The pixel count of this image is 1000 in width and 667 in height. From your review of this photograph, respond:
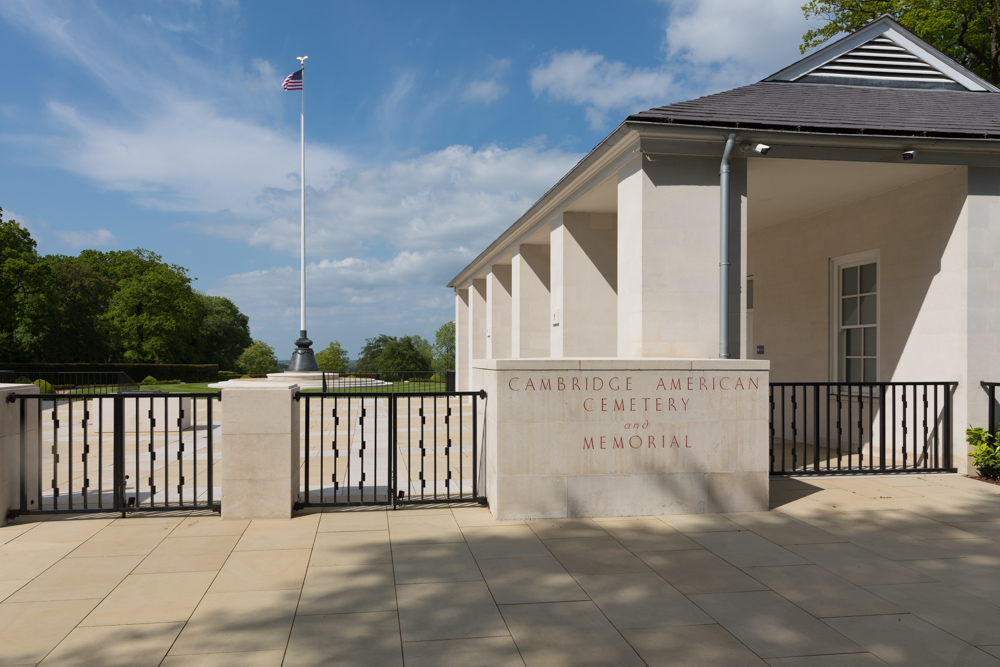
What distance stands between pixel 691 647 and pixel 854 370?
8.77 m

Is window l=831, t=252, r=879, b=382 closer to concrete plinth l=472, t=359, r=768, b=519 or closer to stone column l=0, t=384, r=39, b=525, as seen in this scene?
concrete plinth l=472, t=359, r=768, b=519

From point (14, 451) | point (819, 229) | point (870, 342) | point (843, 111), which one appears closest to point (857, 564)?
point (843, 111)

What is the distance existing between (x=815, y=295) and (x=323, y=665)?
10.8m

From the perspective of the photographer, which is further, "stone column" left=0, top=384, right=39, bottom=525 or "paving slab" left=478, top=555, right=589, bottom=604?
"stone column" left=0, top=384, right=39, bottom=525

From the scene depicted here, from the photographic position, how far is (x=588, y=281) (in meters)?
10.9

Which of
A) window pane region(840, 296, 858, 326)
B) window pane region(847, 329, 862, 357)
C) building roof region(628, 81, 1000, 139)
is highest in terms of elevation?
building roof region(628, 81, 1000, 139)

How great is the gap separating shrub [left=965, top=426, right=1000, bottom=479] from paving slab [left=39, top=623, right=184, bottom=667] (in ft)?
29.7

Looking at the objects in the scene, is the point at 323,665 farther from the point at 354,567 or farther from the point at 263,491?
the point at 263,491

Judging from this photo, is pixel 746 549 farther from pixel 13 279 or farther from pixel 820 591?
pixel 13 279

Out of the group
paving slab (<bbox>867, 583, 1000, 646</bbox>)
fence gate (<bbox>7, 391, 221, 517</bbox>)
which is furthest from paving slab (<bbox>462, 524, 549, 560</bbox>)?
fence gate (<bbox>7, 391, 221, 517</bbox>)

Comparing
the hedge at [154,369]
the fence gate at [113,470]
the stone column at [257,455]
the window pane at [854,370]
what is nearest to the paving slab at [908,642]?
the stone column at [257,455]

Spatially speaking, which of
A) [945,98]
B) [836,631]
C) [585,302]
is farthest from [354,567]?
[945,98]

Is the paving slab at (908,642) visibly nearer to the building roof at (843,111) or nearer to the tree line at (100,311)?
the building roof at (843,111)

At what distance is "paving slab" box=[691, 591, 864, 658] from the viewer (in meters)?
3.47
